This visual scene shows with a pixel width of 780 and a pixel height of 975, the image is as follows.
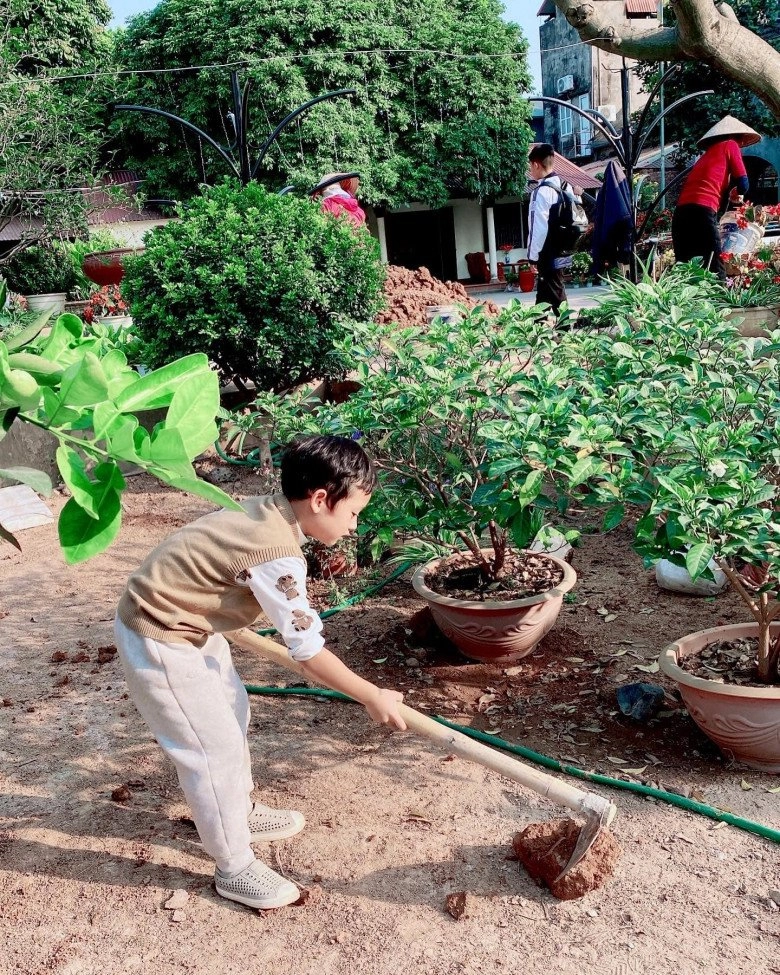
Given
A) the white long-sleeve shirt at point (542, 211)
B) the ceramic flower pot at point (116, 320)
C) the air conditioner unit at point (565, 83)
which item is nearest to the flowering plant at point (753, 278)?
the white long-sleeve shirt at point (542, 211)

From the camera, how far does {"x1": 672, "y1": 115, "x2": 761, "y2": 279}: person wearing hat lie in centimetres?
714

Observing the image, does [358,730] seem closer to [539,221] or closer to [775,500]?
[775,500]

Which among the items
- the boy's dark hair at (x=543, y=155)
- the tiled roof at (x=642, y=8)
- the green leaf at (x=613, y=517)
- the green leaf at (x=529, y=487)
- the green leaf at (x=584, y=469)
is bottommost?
the green leaf at (x=613, y=517)

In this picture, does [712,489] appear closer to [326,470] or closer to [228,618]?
[326,470]

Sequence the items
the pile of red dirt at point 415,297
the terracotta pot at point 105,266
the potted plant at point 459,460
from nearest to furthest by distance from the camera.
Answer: the potted plant at point 459,460
the pile of red dirt at point 415,297
the terracotta pot at point 105,266

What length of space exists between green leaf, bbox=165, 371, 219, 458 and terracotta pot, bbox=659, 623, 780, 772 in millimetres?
2118

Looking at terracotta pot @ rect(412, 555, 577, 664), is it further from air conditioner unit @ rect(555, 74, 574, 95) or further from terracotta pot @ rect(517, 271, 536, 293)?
air conditioner unit @ rect(555, 74, 574, 95)

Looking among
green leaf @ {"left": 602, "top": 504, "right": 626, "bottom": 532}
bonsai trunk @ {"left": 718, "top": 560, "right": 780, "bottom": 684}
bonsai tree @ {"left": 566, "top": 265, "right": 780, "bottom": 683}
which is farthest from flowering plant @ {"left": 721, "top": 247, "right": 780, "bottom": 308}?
green leaf @ {"left": 602, "top": 504, "right": 626, "bottom": 532}

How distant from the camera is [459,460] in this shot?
11.6 feet

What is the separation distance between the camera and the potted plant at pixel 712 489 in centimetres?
252

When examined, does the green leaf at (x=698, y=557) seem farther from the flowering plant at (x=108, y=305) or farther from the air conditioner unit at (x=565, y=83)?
the air conditioner unit at (x=565, y=83)

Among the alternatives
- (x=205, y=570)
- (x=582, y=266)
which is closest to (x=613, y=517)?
(x=205, y=570)

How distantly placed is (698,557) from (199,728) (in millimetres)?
1356

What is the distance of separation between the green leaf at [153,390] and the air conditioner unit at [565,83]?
127 ft
